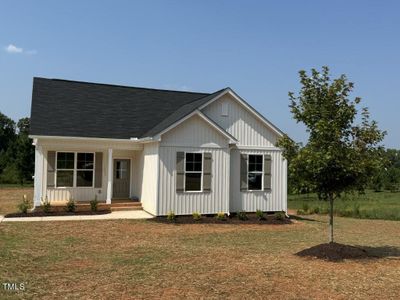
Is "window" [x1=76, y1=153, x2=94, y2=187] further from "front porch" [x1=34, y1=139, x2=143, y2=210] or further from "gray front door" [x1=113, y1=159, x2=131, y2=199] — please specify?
"gray front door" [x1=113, y1=159, x2=131, y2=199]

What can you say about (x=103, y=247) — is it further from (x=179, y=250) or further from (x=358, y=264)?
(x=358, y=264)

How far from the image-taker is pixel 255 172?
18219mm

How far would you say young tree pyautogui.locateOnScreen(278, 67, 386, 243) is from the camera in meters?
9.71

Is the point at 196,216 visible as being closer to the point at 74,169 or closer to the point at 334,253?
the point at 74,169

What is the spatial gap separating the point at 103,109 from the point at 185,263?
12730 mm

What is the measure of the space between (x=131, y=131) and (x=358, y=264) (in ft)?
41.4

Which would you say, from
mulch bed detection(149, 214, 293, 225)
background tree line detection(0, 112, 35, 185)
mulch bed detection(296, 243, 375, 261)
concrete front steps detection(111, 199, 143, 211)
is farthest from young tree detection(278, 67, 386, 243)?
background tree line detection(0, 112, 35, 185)

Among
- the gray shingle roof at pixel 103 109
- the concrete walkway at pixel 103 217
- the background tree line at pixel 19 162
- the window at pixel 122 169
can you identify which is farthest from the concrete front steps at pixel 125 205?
the background tree line at pixel 19 162

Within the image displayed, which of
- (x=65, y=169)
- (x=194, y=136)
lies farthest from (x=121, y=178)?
(x=194, y=136)

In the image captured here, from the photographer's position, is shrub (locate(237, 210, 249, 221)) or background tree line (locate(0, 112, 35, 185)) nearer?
shrub (locate(237, 210, 249, 221))

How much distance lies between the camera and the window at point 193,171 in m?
16.6

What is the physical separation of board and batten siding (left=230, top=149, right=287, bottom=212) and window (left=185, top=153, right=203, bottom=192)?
1.79m

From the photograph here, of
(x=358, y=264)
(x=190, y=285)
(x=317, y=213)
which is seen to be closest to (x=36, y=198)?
(x=190, y=285)

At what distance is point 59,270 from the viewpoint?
815 cm
